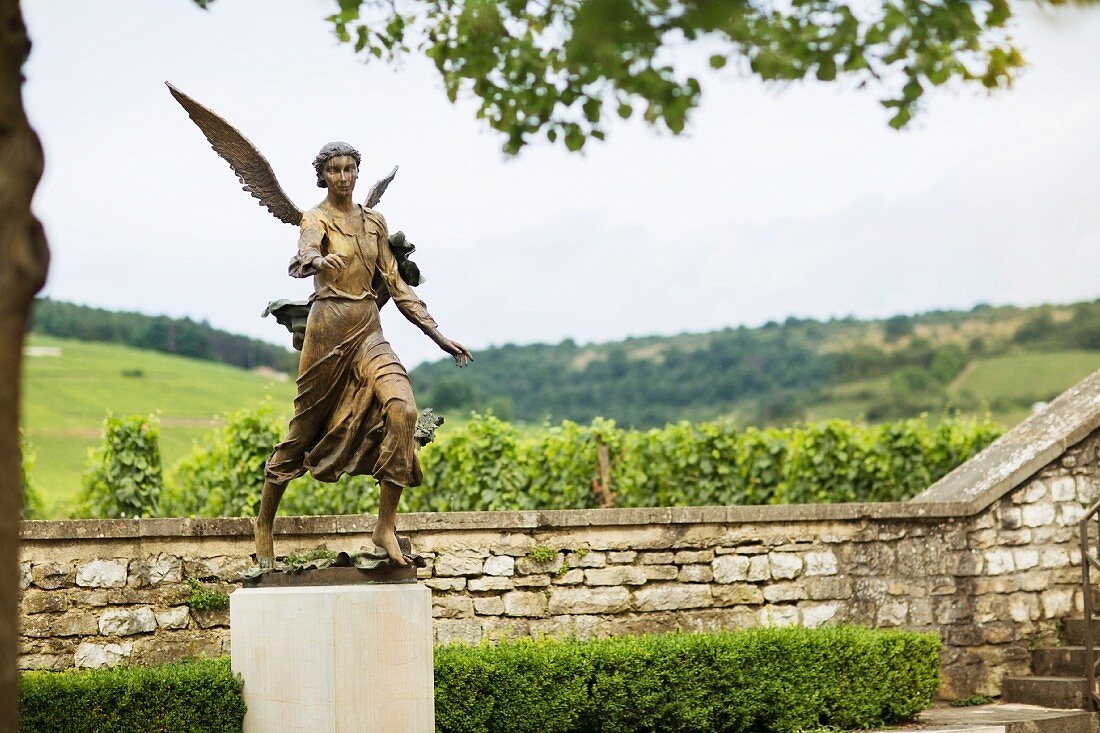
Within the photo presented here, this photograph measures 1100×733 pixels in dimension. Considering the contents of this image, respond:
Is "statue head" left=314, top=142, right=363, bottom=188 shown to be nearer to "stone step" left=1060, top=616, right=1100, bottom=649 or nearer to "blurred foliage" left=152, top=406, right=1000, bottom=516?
"blurred foliage" left=152, top=406, right=1000, bottom=516

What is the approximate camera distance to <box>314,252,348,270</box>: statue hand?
21.2 ft

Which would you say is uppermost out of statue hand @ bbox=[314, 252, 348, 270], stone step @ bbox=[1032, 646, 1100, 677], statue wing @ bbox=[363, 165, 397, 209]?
statue wing @ bbox=[363, 165, 397, 209]

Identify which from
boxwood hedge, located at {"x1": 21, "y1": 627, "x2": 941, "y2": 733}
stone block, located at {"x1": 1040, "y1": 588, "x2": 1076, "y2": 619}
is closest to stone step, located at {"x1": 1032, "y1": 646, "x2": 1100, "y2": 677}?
stone block, located at {"x1": 1040, "y1": 588, "x2": 1076, "y2": 619}

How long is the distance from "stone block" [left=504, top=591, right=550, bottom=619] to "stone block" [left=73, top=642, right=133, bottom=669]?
254 centimetres

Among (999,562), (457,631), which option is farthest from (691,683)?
(999,562)

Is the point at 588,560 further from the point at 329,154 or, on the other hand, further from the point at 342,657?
the point at 329,154

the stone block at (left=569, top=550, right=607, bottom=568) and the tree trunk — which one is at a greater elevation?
the tree trunk

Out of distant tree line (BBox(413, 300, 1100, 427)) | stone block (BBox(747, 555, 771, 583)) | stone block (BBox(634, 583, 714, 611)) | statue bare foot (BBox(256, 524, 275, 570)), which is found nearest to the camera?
statue bare foot (BBox(256, 524, 275, 570))

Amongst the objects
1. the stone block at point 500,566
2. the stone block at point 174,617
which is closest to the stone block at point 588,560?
the stone block at point 500,566

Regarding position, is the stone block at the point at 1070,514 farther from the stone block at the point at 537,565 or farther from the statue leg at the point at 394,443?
the statue leg at the point at 394,443

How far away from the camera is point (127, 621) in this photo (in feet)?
26.9

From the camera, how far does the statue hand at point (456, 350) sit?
6.88m

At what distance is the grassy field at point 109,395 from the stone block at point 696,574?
1226 centimetres

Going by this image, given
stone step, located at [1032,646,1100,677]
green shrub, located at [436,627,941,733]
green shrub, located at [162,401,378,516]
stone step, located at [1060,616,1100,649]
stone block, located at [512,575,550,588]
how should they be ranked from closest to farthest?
green shrub, located at [436,627,941,733]
stone block, located at [512,575,550,588]
stone step, located at [1032,646,1100,677]
stone step, located at [1060,616,1100,649]
green shrub, located at [162,401,378,516]
